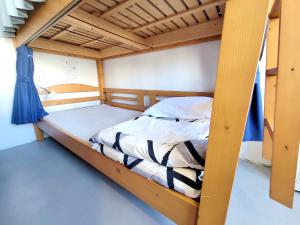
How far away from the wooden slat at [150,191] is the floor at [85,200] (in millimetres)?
292

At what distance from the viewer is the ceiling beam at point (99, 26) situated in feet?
4.84

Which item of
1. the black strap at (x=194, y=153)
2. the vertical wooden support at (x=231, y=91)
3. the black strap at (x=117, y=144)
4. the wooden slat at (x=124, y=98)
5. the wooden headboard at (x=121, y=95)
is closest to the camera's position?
the vertical wooden support at (x=231, y=91)

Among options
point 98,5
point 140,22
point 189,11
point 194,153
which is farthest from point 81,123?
point 189,11

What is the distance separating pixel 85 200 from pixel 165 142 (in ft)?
3.30

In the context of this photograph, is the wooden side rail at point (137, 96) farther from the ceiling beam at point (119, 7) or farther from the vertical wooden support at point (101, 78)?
the ceiling beam at point (119, 7)

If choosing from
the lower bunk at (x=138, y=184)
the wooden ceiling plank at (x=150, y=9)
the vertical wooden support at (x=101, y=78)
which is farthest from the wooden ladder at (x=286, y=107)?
the vertical wooden support at (x=101, y=78)

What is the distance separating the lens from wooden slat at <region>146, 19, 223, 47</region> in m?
1.82

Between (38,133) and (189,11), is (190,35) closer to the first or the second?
(189,11)

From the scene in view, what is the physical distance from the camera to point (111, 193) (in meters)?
1.48

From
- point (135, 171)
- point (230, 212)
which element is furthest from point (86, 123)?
point (230, 212)

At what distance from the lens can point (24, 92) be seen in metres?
2.29

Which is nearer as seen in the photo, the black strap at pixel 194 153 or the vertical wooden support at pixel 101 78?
the black strap at pixel 194 153

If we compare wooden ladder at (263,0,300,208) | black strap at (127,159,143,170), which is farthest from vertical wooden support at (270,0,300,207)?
black strap at (127,159,143,170)

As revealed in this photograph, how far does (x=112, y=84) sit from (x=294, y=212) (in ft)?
11.4
